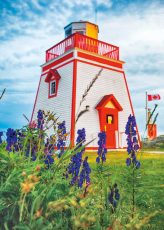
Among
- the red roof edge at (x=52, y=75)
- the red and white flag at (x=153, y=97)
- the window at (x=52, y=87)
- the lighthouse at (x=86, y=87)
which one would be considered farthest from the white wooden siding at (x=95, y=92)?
the red and white flag at (x=153, y=97)

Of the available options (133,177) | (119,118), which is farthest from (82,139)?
(119,118)

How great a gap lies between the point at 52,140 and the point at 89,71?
49.1 ft

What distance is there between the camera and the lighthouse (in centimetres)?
1722

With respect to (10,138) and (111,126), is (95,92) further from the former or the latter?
(10,138)

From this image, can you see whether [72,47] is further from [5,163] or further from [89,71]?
[5,163]

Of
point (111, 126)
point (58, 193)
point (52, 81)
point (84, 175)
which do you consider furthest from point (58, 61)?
point (58, 193)

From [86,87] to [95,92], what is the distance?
3.74ft

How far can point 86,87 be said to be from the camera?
56.4 feet

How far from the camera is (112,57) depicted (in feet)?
65.3

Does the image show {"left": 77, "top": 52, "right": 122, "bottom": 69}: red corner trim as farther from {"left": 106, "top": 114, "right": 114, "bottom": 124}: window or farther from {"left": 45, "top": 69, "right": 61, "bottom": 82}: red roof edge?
{"left": 106, "top": 114, "right": 114, "bottom": 124}: window

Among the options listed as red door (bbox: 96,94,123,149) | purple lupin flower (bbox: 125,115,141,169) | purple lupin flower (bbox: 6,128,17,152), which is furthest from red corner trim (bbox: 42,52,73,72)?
purple lupin flower (bbox: 6,128,17,152)

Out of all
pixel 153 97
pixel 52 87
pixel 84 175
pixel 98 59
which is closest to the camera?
pixel 84 175

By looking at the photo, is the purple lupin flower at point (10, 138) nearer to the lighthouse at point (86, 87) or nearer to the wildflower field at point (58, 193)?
the wildflower field at point (58, 193)

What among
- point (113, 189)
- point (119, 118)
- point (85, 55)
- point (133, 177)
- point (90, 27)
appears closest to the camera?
point (113, 189)
